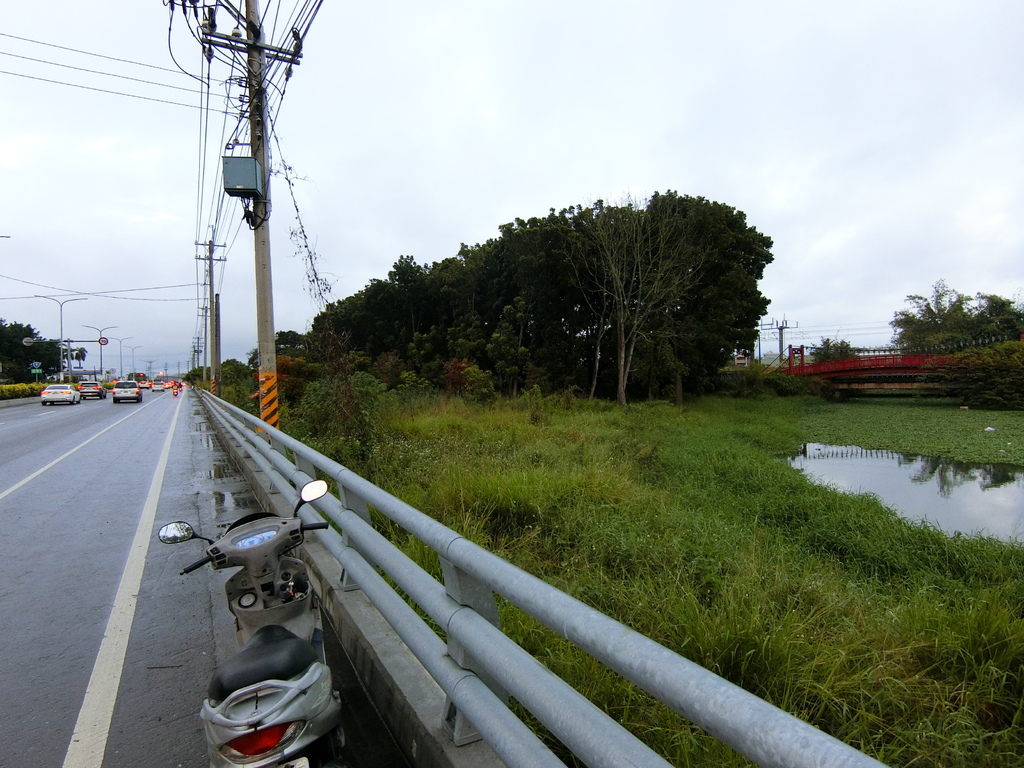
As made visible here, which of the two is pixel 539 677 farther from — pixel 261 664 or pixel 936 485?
pixel 936 485

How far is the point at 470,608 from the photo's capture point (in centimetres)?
221

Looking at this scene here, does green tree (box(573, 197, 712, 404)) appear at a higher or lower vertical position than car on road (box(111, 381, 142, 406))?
higher

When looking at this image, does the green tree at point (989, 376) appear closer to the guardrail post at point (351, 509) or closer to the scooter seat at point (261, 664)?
the guardrail post at point (351, 509)

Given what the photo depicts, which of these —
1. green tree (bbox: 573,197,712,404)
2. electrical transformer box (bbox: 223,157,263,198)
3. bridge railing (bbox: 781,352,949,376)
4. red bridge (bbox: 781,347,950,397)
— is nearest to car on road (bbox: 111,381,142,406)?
green tree (bbox: 573,197,712,404)

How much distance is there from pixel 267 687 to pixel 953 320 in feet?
198

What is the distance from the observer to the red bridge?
3347 cm

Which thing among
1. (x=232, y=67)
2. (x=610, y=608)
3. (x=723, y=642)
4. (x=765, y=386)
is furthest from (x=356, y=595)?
(x=765, y=386)

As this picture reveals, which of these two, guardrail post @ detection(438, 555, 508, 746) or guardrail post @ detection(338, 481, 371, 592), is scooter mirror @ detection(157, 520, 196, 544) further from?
guardrail post @ detection(438, 555, 508, 746)

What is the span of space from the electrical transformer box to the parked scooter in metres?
9.64

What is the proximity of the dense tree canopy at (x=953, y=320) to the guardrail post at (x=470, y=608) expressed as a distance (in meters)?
51.3

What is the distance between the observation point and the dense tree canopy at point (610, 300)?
26.7 metres

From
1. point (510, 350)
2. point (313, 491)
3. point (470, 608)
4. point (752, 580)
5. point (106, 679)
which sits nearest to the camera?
point (470, 608)

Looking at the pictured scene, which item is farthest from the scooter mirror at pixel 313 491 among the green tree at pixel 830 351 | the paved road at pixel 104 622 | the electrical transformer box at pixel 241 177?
the green tree at pixel 830 351

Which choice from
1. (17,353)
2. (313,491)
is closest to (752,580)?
(313,491)
